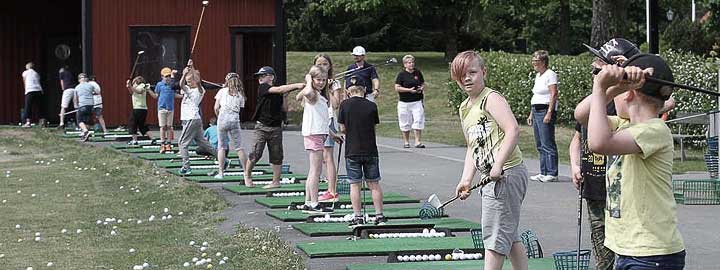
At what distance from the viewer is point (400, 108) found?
23.5 meters

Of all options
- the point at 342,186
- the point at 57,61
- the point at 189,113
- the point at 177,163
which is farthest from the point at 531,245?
the point at 57,61

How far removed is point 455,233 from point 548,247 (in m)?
1.27

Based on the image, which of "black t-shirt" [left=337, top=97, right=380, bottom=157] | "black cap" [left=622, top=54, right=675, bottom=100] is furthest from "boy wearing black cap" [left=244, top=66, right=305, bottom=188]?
"black cap" [left=622, top=54, right=675, bottom=100]

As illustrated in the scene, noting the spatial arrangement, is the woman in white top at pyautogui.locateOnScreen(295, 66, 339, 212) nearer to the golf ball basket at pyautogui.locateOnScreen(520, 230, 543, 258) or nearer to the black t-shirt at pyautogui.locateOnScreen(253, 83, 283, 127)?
the black t-shirt at pyautogui.locateOnScreen(253, 83, 283, 127)

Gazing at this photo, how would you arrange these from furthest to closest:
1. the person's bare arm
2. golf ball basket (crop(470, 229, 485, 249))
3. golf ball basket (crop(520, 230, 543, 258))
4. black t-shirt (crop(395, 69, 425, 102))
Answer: black t-shirt (crop(395, 69, 425, 102)) < golf ball basket (crop(470, 229, 485, 249)) < golf ball basket (crop(520, 230, 543, 258)) < the person's bare arm

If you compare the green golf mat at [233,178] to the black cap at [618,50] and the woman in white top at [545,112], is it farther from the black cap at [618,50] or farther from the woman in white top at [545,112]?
the black cap at [618,50]

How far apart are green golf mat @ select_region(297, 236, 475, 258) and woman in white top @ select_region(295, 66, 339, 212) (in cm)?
223

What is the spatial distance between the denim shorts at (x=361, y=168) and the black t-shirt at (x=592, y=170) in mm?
4126

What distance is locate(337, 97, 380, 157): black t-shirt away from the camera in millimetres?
12383

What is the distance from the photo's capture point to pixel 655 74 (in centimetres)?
577

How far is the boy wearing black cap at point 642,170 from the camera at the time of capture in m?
5.72

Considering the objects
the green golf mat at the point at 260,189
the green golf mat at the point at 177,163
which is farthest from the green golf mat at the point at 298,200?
the green golf mat at the point at 177,163

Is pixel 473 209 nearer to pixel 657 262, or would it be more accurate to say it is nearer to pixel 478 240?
pixel 478 240

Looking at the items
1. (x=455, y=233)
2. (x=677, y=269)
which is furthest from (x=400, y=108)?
(x=677, y=269)
